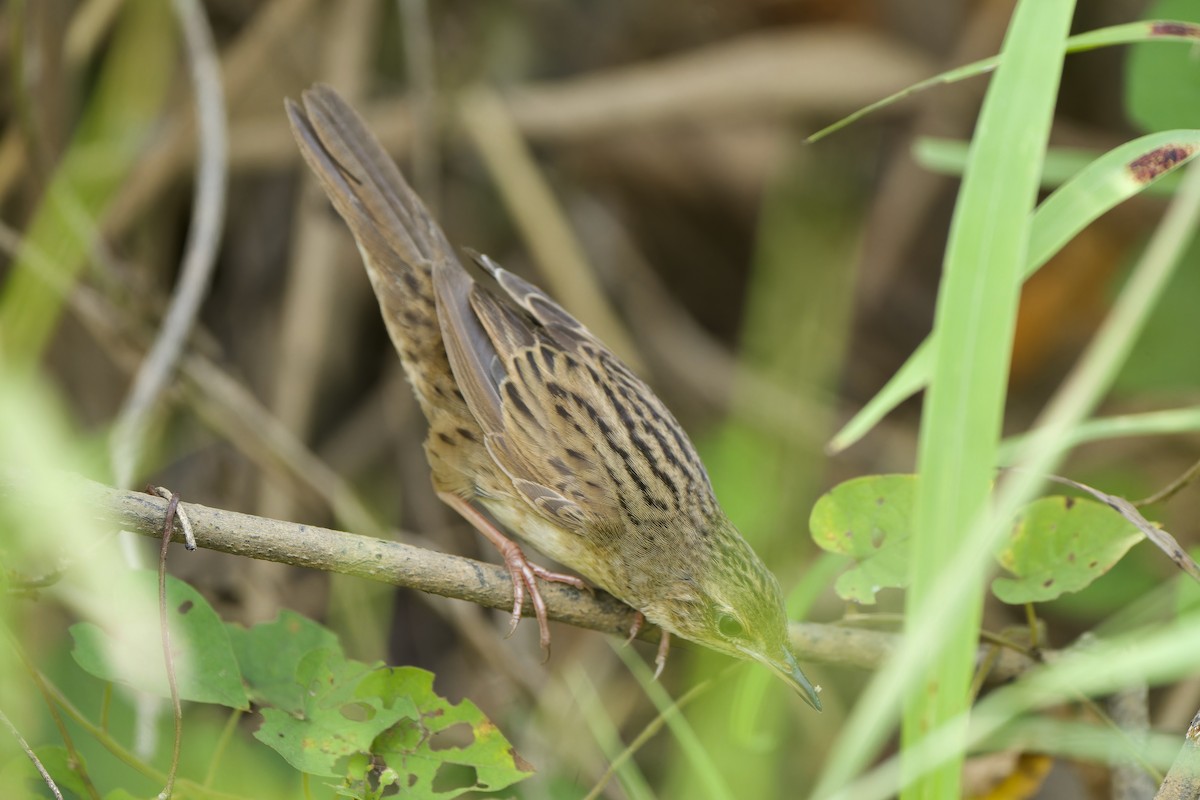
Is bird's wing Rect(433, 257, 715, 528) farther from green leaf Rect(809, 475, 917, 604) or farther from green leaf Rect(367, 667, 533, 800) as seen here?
green leaf Rect(367, 667, 533, 800)

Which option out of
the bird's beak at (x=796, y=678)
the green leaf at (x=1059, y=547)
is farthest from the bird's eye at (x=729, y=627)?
the green leaf at (x=1059, y=547)

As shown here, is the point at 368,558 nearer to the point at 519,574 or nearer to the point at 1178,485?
the point at 519,574

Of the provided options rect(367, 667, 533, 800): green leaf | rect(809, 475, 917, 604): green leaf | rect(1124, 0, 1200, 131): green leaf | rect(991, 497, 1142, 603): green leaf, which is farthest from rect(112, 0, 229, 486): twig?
rect(1124, 0, 1200, 131): green leaf

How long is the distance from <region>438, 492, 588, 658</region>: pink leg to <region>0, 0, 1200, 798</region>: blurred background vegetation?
0.46 metres

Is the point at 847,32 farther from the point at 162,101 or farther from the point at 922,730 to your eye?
the point at 922,730

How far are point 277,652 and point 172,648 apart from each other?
0.68ft

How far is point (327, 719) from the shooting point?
184 cm

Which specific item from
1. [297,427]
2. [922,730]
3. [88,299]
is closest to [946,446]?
[922,730]

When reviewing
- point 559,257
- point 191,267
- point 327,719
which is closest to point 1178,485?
point 327,719

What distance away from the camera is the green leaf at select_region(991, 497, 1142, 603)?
6.72 ft

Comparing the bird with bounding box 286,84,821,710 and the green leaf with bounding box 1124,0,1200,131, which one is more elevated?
the green leaf with bounding box 1124,0,1200,131

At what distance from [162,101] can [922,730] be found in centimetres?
394

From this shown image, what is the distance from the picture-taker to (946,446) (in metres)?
1.64

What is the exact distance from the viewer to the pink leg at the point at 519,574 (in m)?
2.32
